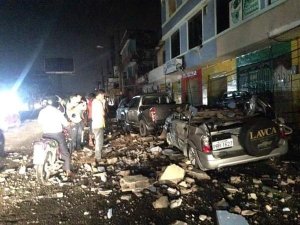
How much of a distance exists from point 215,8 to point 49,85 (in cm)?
7955

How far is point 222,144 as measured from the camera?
6.46m

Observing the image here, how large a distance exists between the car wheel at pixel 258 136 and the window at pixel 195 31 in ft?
45.5

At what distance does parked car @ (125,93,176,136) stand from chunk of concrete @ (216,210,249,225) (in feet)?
25.8

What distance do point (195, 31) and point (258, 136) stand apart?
1512 cm

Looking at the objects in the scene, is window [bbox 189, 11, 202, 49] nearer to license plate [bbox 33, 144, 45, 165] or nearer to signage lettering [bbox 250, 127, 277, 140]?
signage lettering [bbox 250, 127, 277, 140]

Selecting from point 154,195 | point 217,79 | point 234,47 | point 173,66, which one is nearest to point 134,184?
point 154,195

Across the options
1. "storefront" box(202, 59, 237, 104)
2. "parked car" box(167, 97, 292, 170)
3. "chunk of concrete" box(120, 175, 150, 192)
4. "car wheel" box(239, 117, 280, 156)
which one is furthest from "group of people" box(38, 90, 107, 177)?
"storefront" box(202, 59, 237, 104)

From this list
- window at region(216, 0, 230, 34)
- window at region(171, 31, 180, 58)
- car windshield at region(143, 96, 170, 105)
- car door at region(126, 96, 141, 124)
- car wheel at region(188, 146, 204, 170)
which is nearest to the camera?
car wheel at region(188, 146, 204, 170)

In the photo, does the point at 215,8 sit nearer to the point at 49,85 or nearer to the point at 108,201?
the point at 108,201

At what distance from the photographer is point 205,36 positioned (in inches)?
722

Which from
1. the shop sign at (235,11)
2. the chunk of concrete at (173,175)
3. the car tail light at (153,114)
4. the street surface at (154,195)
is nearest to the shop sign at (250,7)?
the shop sign at (235,11)

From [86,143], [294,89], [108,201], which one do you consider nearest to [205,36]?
[294,89]

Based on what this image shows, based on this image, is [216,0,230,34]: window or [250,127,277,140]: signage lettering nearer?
[250,127,277,140]: signage lettering

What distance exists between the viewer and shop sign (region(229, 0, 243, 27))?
14045mm
